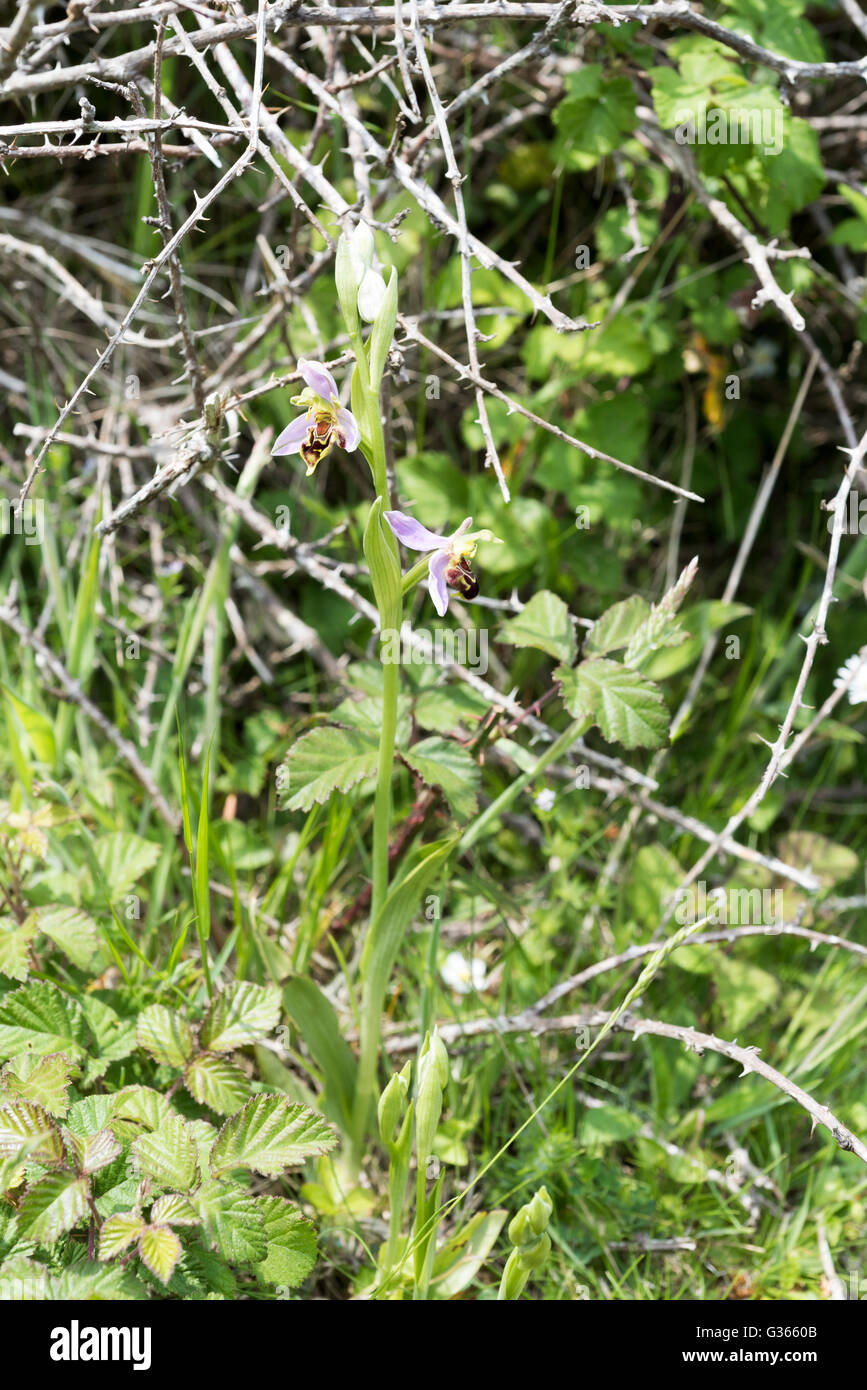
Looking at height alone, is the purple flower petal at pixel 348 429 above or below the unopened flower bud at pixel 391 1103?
above

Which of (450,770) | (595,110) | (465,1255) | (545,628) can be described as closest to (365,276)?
(545,628)

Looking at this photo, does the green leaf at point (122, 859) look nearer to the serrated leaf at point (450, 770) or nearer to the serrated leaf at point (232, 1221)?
the serrated leaf at point (450, 770)

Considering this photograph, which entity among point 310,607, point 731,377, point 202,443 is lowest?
point 310,607

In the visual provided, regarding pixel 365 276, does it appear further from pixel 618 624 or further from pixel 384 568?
pixel 618 624

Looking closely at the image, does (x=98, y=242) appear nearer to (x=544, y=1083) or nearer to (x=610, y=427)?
(x=610, y=427)

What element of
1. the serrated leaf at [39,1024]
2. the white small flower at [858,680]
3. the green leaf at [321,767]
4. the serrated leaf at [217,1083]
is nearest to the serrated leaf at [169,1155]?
the serrated leaf at [217,1083]

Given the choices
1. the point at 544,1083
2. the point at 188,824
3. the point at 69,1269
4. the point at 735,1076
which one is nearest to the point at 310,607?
the point at 188,824

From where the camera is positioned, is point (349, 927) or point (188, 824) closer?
point (188, 824)
